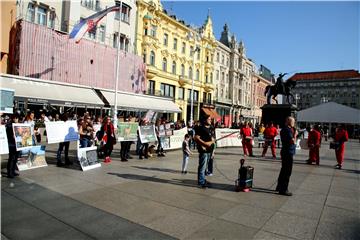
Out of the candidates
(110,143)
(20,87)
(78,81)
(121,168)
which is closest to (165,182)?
(121,168)

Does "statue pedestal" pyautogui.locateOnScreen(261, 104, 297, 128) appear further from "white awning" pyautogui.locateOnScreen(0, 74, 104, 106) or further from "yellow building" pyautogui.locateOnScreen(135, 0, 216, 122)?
"white awning" pyautogui.locateOnScreen(0, 74, 104, 106)

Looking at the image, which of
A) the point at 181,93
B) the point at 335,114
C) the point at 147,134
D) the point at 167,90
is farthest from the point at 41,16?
the point at 335,114

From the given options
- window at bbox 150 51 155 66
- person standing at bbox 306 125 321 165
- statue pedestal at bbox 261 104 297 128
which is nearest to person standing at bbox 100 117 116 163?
person standing at bbox 306 125 321 165

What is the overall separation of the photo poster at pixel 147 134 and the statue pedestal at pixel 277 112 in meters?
11.5

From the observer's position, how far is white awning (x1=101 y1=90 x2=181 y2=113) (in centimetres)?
2611

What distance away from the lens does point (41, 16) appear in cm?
2423

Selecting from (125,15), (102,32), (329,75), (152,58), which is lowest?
(152,58)

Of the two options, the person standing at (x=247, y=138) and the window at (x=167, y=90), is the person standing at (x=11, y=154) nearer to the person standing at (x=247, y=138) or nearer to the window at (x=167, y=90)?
the person standing at (x=247, y=138)

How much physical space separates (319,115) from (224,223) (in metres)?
45.8

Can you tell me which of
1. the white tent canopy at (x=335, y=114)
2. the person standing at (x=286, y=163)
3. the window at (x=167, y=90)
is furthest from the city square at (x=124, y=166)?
the white tent canopy at (x=335, y=114)

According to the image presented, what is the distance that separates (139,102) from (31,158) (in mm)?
20461

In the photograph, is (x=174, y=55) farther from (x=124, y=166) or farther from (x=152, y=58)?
(x=124, y=166)

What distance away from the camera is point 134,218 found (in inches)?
191

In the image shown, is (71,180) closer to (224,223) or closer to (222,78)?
(224,223)
